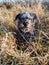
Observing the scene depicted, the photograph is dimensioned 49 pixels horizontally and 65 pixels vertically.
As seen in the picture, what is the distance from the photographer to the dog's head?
431cm

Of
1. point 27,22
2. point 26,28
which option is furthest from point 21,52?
point 27,22

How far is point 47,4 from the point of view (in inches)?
259

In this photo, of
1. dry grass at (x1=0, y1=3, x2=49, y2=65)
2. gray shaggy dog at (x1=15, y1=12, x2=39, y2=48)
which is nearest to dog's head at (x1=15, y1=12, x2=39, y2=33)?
gray shaggy dog at (x1=15, y1=12, x2=39, y2=48)

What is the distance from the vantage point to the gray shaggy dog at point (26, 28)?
423cm

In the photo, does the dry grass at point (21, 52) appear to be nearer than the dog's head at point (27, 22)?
Yes

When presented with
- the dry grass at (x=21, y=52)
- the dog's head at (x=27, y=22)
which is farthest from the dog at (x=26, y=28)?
the dry grass at (x=21, y=52)

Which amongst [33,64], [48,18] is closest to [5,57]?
[33,64]

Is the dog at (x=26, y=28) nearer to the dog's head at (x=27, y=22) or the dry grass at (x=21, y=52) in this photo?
the dog's head at (x=27, y=22)

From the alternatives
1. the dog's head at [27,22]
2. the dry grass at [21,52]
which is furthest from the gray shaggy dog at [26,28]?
the dry grass at [21,52]

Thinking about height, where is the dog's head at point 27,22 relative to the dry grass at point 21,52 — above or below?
above

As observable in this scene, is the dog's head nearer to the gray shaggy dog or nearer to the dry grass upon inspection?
the gray shaggy dog

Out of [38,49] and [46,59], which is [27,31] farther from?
[46,59]

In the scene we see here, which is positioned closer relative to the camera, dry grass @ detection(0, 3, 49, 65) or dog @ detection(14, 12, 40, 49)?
dry grass @ detection(0, 3, 49, 65)

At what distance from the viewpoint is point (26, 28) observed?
14.1ft
